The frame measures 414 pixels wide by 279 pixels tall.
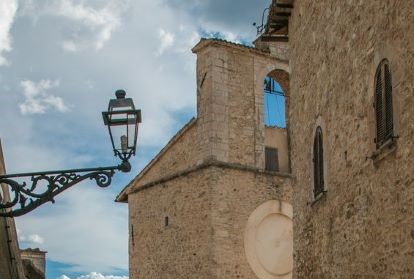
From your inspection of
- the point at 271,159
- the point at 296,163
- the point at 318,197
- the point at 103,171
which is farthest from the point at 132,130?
the point at 271,159

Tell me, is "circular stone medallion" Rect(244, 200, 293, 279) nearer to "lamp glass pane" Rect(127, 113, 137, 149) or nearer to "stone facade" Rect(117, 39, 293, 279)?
"stone facade" Rect(117, 39, 293, 279)

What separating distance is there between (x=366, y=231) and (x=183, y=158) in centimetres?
1316

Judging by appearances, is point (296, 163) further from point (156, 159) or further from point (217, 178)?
point (156, 159)

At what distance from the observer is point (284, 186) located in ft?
70.6

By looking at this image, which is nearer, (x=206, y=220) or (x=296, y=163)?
(x=296, y=163)

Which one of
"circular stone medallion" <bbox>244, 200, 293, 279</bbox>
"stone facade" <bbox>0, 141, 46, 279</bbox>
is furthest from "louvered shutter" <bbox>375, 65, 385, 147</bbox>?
"circular stone medallion" <bbox>244, 200, 293, 279</bbox>

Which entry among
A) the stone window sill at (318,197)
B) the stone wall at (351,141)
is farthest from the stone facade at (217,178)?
the stone window sill at (318,197)

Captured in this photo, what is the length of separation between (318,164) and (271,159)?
1080 cm

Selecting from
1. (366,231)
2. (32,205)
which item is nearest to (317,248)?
(366,231)

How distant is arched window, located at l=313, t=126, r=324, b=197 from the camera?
37.5 ft

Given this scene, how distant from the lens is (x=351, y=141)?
389 inches

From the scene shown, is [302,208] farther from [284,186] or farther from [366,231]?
[284,186]

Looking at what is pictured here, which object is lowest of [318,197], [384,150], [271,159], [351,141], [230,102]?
[318,197]

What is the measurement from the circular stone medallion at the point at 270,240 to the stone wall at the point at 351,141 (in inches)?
311
